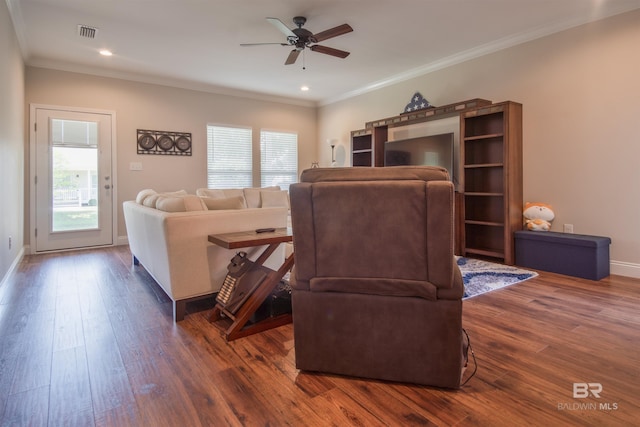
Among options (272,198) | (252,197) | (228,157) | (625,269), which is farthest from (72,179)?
(625,269)

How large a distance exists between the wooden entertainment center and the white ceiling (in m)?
0.80

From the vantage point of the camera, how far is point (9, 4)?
3.23 metres

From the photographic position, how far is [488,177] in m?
4.29

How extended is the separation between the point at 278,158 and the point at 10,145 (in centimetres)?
418

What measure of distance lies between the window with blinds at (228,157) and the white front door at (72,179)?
60.7 inches

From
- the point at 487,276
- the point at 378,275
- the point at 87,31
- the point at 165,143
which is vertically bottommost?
the point at 487,276

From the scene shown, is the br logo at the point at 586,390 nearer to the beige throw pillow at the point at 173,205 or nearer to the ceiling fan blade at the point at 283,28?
the beige throw pillow at the point at 173,205

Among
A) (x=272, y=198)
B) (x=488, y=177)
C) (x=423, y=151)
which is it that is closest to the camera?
(x=488, y=177)

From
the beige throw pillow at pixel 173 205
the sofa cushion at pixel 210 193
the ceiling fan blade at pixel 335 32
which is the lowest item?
the beige throw pillow at pixel 173 205

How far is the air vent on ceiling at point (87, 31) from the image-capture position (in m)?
3.73

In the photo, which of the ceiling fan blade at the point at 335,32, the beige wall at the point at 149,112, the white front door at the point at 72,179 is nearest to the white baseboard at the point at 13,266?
the white front door at the point at 72,179

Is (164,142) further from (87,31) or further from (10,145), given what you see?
Result: (10,145)

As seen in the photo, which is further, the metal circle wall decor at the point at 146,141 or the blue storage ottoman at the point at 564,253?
the metal circle wall decor at the point at 146,141

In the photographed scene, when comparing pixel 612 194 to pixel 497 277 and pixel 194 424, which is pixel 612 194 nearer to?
pixel 497 277
